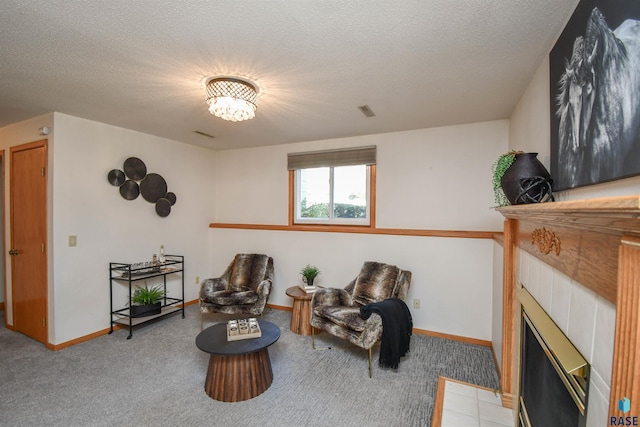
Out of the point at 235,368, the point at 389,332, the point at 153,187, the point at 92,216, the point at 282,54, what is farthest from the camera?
the point at 153,187

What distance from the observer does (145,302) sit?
3.49 m

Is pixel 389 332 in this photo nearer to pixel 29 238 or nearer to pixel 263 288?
pixel 263 288

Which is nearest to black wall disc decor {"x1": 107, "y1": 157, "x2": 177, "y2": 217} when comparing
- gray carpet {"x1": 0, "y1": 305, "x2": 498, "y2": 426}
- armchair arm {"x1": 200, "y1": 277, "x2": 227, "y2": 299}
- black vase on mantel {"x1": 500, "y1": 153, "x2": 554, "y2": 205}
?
armchair arm {"x1": 200, "y1": 277, "x2": 227, "y2": 299}

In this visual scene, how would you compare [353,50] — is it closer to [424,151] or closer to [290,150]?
[424,151]

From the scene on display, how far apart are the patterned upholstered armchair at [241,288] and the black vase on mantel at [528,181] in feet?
9.29

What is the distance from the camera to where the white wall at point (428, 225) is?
3.17 metres

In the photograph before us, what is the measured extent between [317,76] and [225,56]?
63 centimetres

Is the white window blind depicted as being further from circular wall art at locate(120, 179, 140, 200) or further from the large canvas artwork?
the large canvas artwork

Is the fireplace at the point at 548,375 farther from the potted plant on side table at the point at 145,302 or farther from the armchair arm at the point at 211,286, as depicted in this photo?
the potted plant on side table at the point at 145,302

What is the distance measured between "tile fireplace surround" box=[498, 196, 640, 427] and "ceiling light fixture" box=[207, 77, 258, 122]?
1889mm

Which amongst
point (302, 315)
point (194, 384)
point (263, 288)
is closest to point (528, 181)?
point (302, 315)

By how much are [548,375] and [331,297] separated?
7.02ft

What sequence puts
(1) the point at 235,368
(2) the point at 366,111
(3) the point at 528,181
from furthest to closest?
(2) the point at 366,111
(1) the point at 235,368
(3) the point at 528,181

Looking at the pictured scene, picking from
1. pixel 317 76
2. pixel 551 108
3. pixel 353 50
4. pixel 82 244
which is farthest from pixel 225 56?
pixel 82 244
